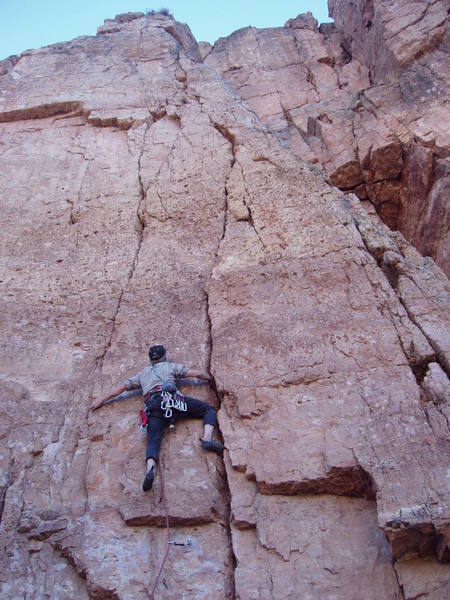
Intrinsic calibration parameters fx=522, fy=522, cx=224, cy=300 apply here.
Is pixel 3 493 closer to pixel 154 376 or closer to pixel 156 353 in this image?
pixel 154 376

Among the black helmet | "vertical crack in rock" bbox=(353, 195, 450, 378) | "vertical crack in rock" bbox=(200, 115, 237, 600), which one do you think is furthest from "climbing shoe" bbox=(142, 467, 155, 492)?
"vertical crack in rock" bbox=(353, 195, 450, 378)

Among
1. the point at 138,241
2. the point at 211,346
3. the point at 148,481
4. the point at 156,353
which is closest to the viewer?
the point at 148,481

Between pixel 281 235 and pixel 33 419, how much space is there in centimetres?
364

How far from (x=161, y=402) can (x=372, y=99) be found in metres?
8.48

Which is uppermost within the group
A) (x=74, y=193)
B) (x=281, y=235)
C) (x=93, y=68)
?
(x=93, y=68)

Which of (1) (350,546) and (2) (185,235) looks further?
(2) (185,235)

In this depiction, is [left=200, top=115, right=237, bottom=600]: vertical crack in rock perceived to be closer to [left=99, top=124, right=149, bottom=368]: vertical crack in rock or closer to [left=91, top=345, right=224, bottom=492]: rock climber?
[left=91, top=345, right=224, bottom=492]: rock climber

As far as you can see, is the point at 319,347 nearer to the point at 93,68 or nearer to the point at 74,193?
the point at 74,193

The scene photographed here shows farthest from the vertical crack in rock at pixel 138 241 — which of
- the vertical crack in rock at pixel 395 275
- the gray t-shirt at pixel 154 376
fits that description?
the vertical crack in rock at pixel 395 275

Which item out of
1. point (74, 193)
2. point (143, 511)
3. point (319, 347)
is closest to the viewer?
point (143, 511)

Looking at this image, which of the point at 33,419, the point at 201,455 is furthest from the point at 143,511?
the point at 33,419

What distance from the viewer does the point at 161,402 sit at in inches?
196

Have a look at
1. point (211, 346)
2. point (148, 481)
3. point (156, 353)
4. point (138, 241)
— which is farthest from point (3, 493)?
→ point (138, 241)

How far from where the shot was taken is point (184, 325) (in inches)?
238
